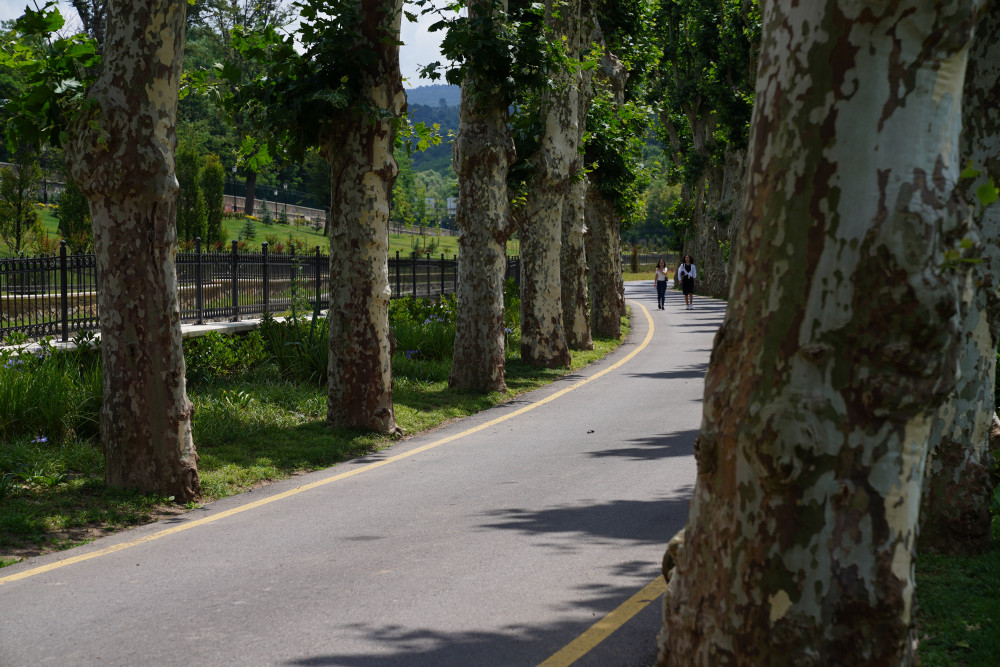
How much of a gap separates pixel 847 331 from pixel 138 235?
6.23 meters

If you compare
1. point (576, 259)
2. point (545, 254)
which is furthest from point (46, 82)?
point (576, 259)

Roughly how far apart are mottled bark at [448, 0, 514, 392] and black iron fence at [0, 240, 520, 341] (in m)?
2.15

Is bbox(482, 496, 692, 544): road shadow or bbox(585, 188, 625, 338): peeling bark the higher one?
bbox(585, 188, 625, 338): peeling bark

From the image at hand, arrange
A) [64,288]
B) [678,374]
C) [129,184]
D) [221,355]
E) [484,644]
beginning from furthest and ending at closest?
[678,374] < [221,355] < [64,288] < [129,184] < [484,644]

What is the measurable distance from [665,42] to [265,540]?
147ft

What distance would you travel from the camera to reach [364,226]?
35.7 ft

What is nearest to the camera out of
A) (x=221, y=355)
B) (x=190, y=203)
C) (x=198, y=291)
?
(x=221, y=355)

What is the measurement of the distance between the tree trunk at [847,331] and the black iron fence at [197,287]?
401 inches

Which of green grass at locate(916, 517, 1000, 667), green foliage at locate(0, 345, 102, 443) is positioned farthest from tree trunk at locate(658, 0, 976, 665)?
green foliage at locate(0, 345, 102, 443)

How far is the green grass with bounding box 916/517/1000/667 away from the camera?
440 cm

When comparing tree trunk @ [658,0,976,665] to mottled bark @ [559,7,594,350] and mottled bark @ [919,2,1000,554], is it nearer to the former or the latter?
mottled bark @ [919,2,1000,554]

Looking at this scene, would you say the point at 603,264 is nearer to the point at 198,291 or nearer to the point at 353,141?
the point at 198,291

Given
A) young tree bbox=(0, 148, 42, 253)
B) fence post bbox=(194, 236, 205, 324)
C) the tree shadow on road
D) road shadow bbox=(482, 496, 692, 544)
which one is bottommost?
road shadow bbox=(482, 496, 692, 544)

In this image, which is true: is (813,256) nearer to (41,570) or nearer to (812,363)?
(812,363)
